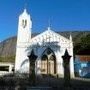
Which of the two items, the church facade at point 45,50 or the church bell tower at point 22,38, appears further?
the church bell tower at point 22,38

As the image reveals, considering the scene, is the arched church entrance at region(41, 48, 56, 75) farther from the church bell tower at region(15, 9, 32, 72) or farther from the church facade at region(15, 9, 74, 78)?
the church bell tower at region(15, 9, 32, 72)

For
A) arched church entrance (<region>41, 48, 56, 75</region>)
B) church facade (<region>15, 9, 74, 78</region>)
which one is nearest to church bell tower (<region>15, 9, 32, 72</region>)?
church facade (<region>15, 9, 74, 78</region>)

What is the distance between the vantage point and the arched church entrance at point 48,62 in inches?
1369

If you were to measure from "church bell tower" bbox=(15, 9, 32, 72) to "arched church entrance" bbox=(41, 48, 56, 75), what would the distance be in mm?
2615

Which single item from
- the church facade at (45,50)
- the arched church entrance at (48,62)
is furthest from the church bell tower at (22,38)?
the arched church entrance at (48,62)

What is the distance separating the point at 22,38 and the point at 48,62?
5.28 metres

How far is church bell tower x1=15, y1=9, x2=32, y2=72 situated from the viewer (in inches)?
1399

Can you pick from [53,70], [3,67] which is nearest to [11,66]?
[3,67]

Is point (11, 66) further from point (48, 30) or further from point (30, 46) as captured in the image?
point (48, 30)

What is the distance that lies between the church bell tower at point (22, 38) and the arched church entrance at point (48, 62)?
8.58 feet

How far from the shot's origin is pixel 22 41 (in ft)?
119

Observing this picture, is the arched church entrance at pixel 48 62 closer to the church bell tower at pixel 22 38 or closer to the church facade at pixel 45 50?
the church facade at pixel 45 50

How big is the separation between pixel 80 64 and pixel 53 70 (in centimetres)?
412

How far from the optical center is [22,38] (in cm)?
3638
